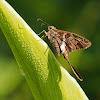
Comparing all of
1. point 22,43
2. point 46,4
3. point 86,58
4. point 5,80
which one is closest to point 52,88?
point 22,43

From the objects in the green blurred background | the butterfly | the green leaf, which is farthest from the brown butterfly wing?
the green blurred background

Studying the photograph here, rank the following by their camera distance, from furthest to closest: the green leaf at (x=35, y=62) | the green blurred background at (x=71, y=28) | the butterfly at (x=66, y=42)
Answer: the green blurred background at (x=71, y=28) → the butterfly at (x=66, y=42) → the green leaf at (x=35, y=62)

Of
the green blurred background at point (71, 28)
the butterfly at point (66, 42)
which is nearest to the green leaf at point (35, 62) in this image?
the butterfly at point (66, 42)

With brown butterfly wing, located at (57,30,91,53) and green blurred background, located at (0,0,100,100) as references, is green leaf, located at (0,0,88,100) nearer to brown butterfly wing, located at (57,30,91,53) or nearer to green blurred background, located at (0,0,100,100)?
brown butterfly wing, located at (57,30,91,53)

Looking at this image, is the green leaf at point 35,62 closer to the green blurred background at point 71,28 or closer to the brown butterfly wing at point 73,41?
the brown butterfly wing at point 73,41

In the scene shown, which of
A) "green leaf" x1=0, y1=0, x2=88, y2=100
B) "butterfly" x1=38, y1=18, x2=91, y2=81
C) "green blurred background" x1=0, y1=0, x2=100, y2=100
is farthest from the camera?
"green blurred background" x1=0, y1=0, x2=100, y2=100

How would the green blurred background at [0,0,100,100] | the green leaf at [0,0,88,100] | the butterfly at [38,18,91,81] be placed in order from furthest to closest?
the green blurred background at [0,0,100,100] → the butterfly at [38,18,91,81] → the green leaf at [0,0,88,100]

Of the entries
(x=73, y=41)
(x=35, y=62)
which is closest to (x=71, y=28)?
(x=73, y=41)
